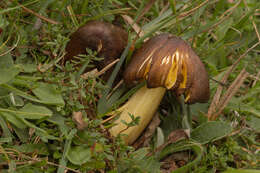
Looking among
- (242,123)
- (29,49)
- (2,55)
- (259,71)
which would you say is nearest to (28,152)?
(2,55)

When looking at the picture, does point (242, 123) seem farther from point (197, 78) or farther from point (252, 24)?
point (252, 24)

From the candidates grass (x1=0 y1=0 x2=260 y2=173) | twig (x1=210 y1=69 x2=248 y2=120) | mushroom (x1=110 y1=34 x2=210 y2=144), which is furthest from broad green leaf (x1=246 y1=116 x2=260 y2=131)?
mushroom (x1=110 y1=34 x2=210 y2=144)

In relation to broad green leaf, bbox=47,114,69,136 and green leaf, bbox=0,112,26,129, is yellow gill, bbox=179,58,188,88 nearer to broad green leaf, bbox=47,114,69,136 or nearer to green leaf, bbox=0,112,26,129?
broad green leaf, bbox=47,114,69,136

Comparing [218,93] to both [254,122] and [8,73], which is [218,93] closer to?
[254,122]

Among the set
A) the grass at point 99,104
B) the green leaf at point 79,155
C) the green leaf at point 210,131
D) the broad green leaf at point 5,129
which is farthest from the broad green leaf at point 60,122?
the green leaf at point 210,131

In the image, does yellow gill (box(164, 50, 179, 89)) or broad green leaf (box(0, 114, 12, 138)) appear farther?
yellow gill (box(164, 50, 179, 89))

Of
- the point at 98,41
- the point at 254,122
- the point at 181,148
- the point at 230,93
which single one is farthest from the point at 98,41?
the point at 254,122
